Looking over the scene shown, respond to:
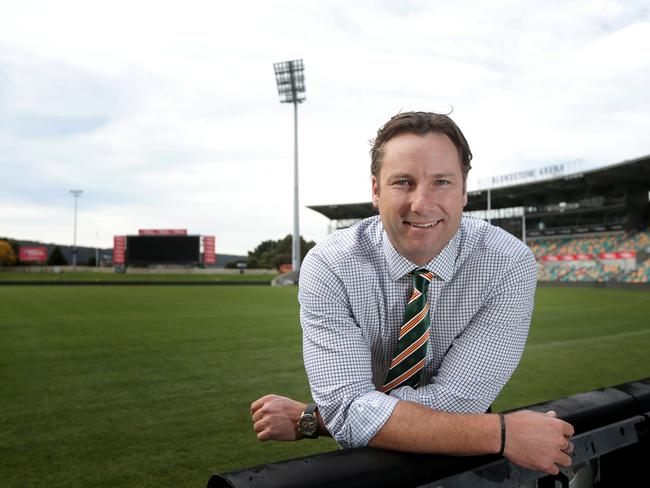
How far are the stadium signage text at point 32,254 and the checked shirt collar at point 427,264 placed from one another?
2745 inches

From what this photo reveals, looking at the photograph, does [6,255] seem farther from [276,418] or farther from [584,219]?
[276,418]

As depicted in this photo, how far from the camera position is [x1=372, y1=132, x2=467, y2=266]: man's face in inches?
66.8

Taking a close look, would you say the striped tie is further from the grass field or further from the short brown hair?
the grass field

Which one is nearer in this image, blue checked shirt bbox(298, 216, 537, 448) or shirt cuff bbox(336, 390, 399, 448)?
shirt cuff bbox(336, 390, 399, 448)

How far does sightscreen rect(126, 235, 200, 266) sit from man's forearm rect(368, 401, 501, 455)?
54.6 metres

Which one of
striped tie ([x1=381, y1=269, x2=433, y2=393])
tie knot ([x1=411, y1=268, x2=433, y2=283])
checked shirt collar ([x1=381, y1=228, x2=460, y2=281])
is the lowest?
striped tie ([x1=381, y1=269, x2=433, y2=393])

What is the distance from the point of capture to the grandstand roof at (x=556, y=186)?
37963mm

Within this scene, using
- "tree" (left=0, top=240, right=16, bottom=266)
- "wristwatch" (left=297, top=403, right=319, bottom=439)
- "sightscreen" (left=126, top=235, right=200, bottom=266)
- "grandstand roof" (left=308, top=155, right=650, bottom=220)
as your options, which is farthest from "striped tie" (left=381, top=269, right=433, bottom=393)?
"tree" (left=0, top=240, right=16, bottom=266)

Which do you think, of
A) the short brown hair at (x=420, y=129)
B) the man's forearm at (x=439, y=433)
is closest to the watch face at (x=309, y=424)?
the man's forearm at (x=439, y=433)

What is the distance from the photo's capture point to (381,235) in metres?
1.90

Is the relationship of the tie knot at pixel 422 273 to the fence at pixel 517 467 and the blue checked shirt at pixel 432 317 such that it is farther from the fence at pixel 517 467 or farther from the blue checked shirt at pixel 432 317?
the fence at pixel 517 467

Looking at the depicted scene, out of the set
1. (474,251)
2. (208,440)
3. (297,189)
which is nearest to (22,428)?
(208,440)

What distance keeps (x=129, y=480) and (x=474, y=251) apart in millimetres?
2169

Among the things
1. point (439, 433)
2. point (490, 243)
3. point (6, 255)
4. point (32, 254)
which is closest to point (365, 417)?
point (439, 433)
